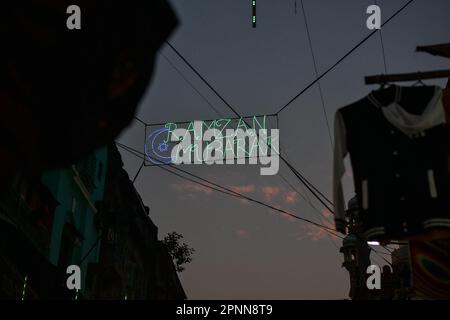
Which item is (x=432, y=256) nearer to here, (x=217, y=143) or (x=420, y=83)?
(x=420, y=83)

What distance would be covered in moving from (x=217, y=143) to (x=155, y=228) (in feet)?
77.7

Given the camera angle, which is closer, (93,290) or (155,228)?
(93,290)

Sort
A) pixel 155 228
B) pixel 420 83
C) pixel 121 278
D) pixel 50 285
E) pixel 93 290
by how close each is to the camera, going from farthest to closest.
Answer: pixel 155 228
pixel 121 278
pixel 93 290
pixel 50 285
pixel 420 83

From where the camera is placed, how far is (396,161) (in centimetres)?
544

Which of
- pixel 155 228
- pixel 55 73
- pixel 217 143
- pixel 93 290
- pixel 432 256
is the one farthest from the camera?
pixel 155 228

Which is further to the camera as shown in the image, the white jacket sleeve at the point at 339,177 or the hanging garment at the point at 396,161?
the white jacket sleeve at the point at 339,177

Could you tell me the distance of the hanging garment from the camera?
527 cm

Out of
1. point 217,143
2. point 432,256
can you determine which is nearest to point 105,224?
point 217,143

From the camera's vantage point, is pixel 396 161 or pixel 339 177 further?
pixel 339 177

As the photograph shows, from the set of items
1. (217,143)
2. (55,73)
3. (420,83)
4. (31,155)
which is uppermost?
(217,143)

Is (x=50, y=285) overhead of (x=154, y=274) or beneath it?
beneath

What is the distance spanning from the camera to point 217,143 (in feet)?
44.3

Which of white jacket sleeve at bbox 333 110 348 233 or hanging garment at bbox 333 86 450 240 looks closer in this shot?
hanging garment at bbox 333 86 450 240

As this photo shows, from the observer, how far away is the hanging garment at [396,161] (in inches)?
207
